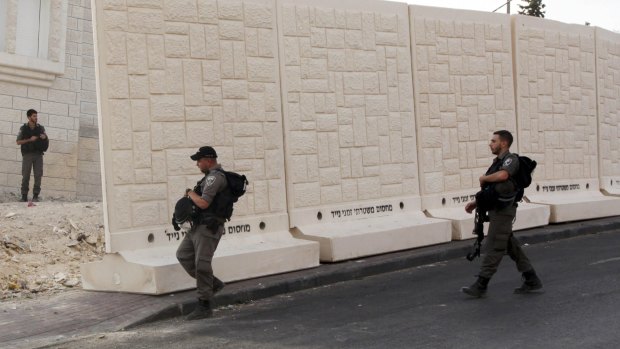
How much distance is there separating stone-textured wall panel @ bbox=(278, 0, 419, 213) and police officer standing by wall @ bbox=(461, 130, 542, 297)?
3.45 metres

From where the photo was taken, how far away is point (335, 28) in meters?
13.0

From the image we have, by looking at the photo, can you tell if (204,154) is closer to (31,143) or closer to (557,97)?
(31,143)

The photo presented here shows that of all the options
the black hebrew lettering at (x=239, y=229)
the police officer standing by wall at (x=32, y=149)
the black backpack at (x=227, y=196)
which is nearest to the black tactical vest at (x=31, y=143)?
the police officer standing by wall at (x=32, y=149)

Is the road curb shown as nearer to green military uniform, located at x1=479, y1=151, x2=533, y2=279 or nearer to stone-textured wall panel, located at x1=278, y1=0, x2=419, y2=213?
stone-textured wall panel, located at x1=278, y1=0, x2=419, y2=213

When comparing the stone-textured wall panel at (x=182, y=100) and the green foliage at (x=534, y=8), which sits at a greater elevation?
the green foliage at (x=534, y=8)

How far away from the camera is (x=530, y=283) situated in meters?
9.55

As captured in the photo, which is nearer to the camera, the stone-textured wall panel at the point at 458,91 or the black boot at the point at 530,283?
the black boot at the point at 530,283

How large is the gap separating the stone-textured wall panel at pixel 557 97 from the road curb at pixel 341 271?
1829mm

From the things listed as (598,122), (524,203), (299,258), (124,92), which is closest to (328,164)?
(299,258)

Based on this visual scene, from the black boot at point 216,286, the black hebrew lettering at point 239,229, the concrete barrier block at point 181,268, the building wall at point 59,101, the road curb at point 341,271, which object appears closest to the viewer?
the black boot at point 216,286

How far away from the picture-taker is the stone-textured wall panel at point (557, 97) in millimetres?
16078

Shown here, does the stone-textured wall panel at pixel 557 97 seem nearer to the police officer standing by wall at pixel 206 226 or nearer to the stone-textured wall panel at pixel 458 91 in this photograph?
the stone-textured wall panel at pixel 458 91

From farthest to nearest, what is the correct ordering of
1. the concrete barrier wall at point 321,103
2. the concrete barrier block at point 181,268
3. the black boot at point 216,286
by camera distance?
the concrete barrier wall at point 321,103 < the concrete barrier block at point 181,268 < the black boot at point 216,286

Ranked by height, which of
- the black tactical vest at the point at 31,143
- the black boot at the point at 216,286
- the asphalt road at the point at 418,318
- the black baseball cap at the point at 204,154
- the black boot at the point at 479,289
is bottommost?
the asphalt road at the point at 418,318
